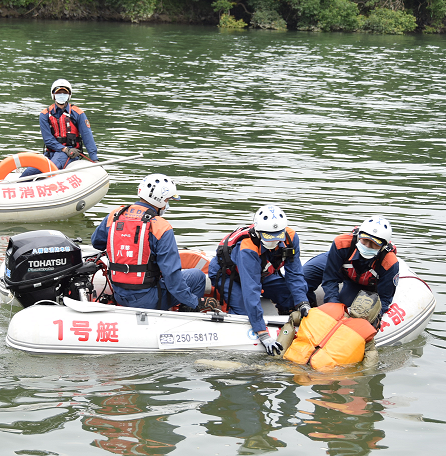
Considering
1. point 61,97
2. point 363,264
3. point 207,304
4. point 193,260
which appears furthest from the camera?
point 61,97

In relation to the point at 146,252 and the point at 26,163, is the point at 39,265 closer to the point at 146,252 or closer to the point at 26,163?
the point at 146,252

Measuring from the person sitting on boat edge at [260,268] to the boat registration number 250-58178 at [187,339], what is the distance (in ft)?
1.14

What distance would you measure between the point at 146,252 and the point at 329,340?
1569 mm

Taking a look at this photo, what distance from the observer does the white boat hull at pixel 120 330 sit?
499 centimetres

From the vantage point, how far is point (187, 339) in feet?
16.9

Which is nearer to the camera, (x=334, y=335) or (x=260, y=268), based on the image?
(x=334, y=335)

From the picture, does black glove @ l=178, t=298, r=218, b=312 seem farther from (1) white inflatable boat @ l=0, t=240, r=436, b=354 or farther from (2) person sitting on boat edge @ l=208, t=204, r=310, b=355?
(1) white inflatable boat @ l=0, t=240, r=436, b=354

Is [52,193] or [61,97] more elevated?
[61,97]

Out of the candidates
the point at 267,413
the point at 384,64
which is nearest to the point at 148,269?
the point at 267,413

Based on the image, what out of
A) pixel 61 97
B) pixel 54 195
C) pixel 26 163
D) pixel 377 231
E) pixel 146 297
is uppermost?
pixel 61 97

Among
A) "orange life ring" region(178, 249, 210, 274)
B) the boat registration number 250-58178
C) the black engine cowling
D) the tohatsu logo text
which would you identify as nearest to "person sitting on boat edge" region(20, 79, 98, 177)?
"orange life ring" region(178, 249, 210, 274)

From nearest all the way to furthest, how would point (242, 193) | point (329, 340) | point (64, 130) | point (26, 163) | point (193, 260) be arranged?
1. point (329, 340)
2. point (193, 260)
3. point (26, 163)
4. point (64, 130)
5. point (242, 193)

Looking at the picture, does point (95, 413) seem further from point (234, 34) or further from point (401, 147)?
point (234, 34)

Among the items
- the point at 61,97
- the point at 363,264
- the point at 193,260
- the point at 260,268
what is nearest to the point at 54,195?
the point at 61,97
